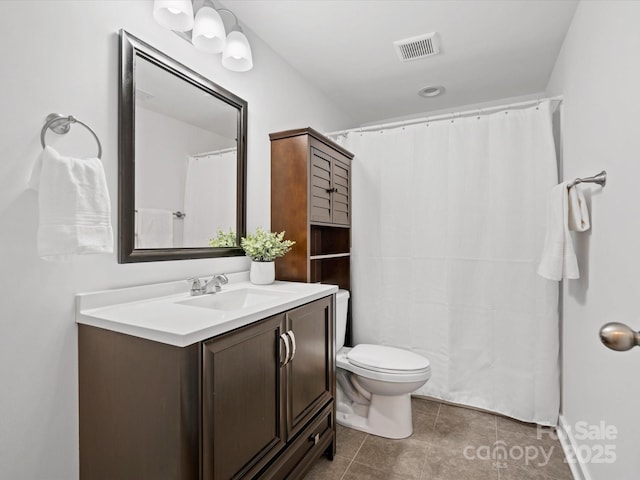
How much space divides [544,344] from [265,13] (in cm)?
250

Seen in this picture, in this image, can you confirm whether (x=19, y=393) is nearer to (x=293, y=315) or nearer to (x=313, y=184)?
(x=293, y=315)

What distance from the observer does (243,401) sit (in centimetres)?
111

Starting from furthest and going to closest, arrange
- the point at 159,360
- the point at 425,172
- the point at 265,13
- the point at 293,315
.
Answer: the point at 425,172 → the point at 265,13 → the point at 293,315 → the point at 159,360

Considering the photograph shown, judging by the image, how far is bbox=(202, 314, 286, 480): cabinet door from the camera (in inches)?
→ 38.8

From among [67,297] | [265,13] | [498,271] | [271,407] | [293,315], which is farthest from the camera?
[498,271]

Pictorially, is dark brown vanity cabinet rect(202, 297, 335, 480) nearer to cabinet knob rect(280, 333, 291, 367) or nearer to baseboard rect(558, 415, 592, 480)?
cabinet knob rect(280, 333, 291, 367)

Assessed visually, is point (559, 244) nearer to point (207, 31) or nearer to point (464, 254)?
point (464, 254)

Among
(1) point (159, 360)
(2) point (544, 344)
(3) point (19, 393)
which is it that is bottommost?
(2) point (544, 344)

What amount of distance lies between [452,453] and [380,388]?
0.48 meters

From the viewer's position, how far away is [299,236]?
76.9 inches

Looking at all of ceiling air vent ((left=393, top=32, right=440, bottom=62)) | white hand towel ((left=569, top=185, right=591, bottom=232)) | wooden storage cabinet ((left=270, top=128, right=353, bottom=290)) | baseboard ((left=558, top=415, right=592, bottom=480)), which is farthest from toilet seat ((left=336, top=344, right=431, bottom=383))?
ceiling air vent ((left=393, top=32, right=440, bottom=62))

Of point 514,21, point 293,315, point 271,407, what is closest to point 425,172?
point 514,21

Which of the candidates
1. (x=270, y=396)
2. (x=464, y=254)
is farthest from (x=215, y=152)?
(x=464, y=254)

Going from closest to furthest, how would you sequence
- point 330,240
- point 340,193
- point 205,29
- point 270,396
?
point 270,396 < point 205,29 < point 340,193 < point 330,240
